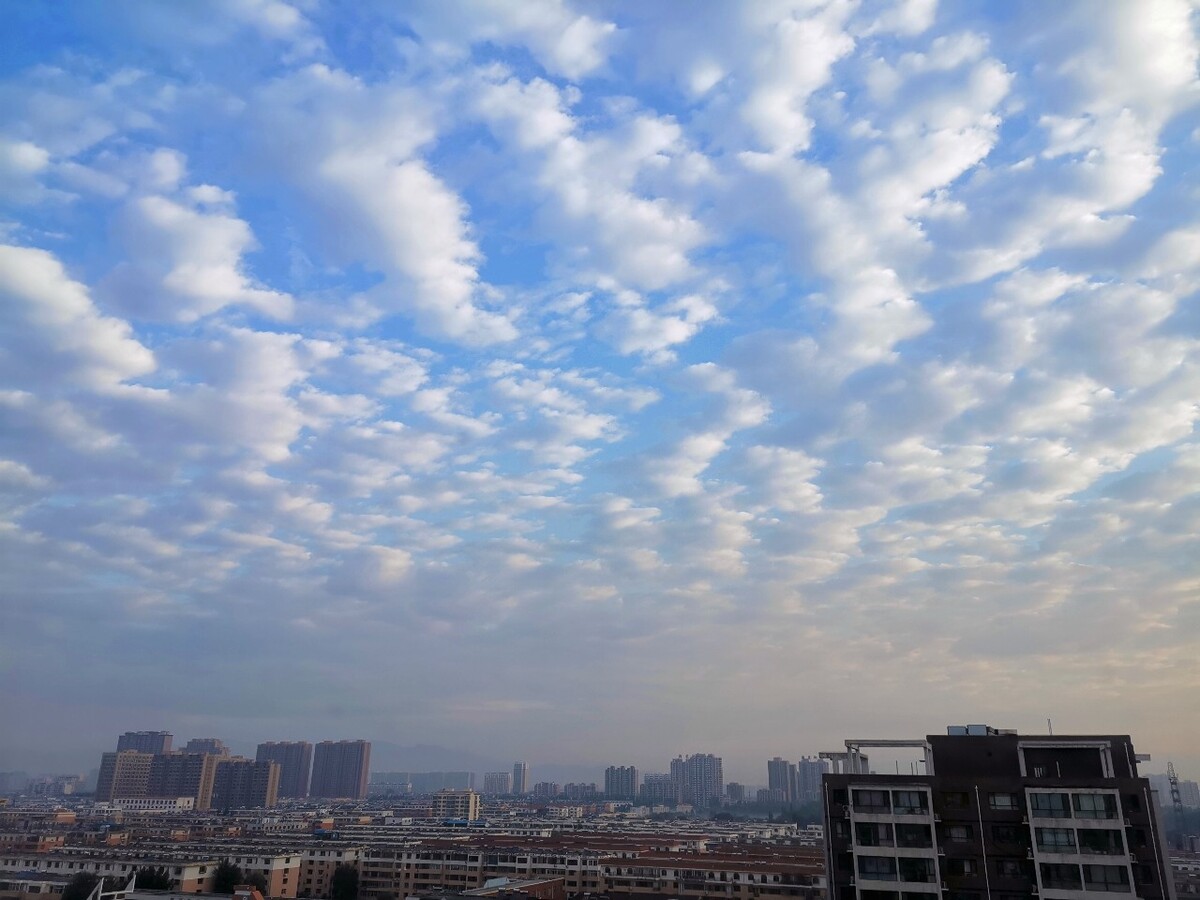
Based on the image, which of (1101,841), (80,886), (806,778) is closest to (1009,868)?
(1101,841)

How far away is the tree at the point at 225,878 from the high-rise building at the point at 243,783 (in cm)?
8296

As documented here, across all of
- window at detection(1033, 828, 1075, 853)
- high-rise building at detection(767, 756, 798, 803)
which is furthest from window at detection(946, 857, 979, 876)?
high-rise building at detection(767, 756, 798, 803)

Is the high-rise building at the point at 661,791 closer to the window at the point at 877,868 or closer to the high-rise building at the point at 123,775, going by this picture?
the high-rise building at the point at 123,775

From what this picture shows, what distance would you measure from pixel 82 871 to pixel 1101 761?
38.6 metres

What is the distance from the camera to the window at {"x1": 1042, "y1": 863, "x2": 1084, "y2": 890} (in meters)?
19.7

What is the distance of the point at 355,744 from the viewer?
158 metres

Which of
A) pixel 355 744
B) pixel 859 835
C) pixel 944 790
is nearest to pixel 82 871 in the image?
pixel 859 835

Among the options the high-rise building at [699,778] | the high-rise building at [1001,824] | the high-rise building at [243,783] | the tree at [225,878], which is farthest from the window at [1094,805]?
the high-rise building at [699,778]

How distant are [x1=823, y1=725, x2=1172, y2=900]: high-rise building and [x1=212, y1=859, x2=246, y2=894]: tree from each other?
28.6 metres

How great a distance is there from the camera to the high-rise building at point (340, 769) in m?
154

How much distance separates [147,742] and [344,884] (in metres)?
101

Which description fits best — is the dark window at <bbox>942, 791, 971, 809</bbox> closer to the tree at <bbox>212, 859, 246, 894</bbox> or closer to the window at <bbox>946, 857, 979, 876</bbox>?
the window at <bbox>946, 857, 979, 876</bbox>

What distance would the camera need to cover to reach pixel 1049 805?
67.2 ft

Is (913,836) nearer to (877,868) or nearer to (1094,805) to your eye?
(877,868)
